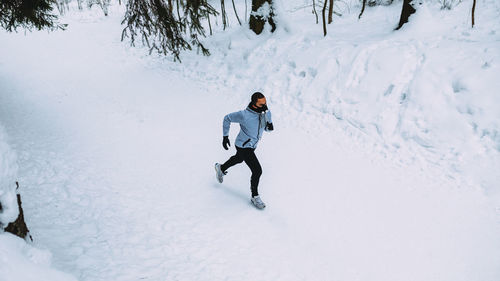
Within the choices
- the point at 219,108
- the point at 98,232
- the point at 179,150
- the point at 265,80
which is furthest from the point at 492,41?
the point at 98,232

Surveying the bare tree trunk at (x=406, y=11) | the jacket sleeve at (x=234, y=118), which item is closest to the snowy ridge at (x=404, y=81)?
the bare tree trunk at (x=406, y=11)

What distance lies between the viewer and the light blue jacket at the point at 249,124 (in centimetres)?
402

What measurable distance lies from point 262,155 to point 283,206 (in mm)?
1524

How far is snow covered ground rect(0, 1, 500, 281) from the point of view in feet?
11.9

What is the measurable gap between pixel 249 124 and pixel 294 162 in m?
1.93

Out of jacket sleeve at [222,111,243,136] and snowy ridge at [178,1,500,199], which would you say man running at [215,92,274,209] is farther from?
snowy ridge at [178,1,500,199]

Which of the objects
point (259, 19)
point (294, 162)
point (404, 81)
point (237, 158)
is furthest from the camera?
point (259, 19)

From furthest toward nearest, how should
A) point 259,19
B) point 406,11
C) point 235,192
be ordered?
point 259,19 → point 406,11 → point 235,192

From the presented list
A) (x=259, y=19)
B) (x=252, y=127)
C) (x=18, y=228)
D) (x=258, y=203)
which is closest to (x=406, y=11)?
(x=259, y=19)

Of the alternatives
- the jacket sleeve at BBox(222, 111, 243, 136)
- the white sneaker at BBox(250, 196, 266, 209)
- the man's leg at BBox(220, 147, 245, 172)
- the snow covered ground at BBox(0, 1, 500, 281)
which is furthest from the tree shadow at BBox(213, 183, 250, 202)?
the jacket sleeve at BBox(222, 111, 243, 136)

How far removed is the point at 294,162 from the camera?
564cm

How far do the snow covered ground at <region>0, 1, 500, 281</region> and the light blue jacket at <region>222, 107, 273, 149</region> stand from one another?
1081mm

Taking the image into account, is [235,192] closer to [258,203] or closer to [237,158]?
[258,203]

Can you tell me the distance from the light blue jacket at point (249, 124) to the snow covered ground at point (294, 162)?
3.55 ft
